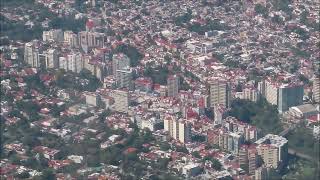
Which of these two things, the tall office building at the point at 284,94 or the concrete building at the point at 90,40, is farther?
the concrete building at the point at 90,40

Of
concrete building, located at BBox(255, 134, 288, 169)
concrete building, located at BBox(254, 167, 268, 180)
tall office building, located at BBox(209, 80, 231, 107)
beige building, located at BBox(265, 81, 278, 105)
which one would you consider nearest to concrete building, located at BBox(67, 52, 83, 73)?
tall office building, located at BBox(209, 80, 231, 107)

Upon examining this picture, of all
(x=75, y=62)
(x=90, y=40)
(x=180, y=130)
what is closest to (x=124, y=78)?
(x=75, y=62)

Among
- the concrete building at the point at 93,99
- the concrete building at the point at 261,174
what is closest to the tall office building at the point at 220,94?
the concrete building at the point at 93,99

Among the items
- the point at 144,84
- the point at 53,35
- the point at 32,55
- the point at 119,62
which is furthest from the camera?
the point at 53,35

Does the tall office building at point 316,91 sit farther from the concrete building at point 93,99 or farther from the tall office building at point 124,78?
the concrete building at point 93,99

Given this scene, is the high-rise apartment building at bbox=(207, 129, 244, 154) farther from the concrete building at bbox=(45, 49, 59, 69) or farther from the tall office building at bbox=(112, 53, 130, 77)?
the concrete building at bbox=(45, 49, 59, 69)

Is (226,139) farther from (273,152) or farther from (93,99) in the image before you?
(93,99)
